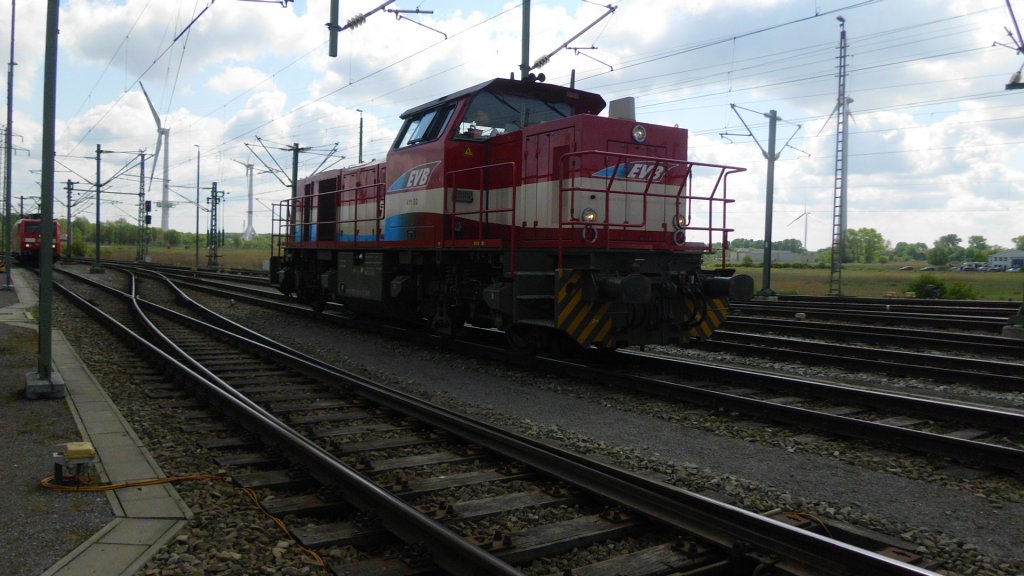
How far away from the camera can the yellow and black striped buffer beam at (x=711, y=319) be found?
30.8ft

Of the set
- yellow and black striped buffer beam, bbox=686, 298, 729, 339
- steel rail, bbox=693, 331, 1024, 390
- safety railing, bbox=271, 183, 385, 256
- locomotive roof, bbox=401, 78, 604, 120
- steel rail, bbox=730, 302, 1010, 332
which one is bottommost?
steel rail, bbox=693, 331, 1024, 390

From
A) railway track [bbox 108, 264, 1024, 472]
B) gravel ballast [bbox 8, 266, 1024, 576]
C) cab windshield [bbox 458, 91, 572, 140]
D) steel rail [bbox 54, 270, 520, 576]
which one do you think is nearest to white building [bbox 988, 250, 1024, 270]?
railway track [bbox 108, 264, 1024, 472]

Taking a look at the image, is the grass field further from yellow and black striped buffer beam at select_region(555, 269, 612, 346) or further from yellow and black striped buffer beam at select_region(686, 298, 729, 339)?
yellow and black striped buffer beam at select_region(555, 269, 612, 346)

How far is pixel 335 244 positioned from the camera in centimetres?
1402

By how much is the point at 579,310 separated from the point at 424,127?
438 cm

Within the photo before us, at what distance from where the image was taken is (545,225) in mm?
9234

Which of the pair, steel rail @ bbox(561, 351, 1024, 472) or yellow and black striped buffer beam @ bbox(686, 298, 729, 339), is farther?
yellow and black striped buffer beam @ bbox(686, 298, 729, 339)

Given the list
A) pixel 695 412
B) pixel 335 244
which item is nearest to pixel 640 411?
pixel 695 412

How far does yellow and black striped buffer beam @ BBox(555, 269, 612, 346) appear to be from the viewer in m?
8.45

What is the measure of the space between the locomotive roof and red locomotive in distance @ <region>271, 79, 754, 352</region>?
21 mm

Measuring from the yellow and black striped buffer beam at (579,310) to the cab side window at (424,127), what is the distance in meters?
3.41

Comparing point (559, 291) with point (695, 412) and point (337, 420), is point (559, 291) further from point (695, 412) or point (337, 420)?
point (337, 420)

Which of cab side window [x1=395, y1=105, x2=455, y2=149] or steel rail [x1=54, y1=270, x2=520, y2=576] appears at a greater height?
cab side window [x1=395, y1=105, x2=455, y2=149]

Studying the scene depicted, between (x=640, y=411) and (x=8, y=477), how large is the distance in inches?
206
